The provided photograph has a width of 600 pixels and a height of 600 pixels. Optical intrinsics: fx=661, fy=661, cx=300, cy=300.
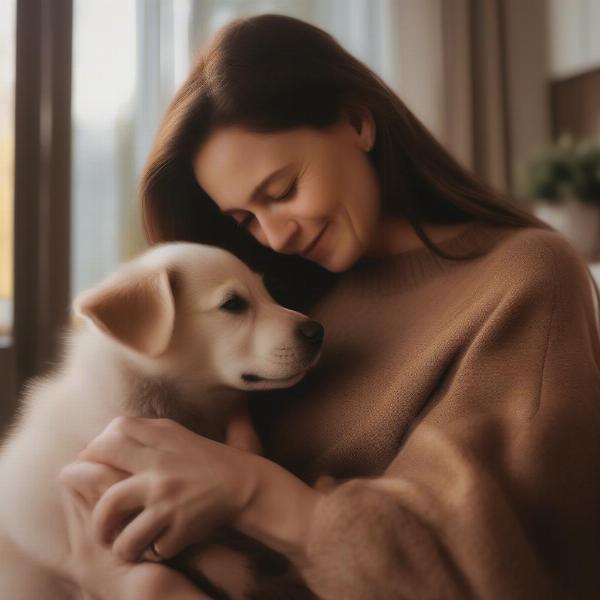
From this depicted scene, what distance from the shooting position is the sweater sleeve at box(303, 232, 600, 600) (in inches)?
25.4

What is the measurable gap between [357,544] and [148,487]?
0.82 ft

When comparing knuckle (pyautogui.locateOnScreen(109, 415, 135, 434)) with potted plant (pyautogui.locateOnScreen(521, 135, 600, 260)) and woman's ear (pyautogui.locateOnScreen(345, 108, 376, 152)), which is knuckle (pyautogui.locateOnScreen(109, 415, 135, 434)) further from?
potted plant (pyautogui.locateOnScreen(521, 135, 600, 260))

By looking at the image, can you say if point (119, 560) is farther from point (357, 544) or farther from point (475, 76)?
point (475, 76)

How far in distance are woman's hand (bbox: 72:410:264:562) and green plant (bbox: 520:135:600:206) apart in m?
2.19

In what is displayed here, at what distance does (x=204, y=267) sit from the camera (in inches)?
41.4

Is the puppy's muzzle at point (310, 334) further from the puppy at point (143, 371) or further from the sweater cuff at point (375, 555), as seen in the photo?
the sweater cuff at point (375, 555)

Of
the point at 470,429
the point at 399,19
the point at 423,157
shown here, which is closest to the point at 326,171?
the point at 423,157

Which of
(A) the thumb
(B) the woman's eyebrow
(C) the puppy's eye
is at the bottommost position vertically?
(A) the thumb

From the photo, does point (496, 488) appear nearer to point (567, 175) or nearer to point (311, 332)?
point (311, 332)

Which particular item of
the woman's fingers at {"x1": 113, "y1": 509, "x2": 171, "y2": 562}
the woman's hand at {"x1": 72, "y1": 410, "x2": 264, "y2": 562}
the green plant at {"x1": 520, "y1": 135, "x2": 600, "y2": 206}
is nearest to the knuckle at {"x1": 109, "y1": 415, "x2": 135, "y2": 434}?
the woman's hand at {"x1": 72, "y1": 410, "x2": 264, "y2": 562}

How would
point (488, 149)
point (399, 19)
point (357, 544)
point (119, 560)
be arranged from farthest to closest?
point (488, 149) → point (399, 19) → point (119, 560) → point (357, 544)

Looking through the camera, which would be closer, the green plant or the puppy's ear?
the puppy's ear

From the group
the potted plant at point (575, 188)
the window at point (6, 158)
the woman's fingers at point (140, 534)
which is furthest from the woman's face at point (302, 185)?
the potted plant at point (575, 188)

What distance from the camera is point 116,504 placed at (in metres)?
0.76
